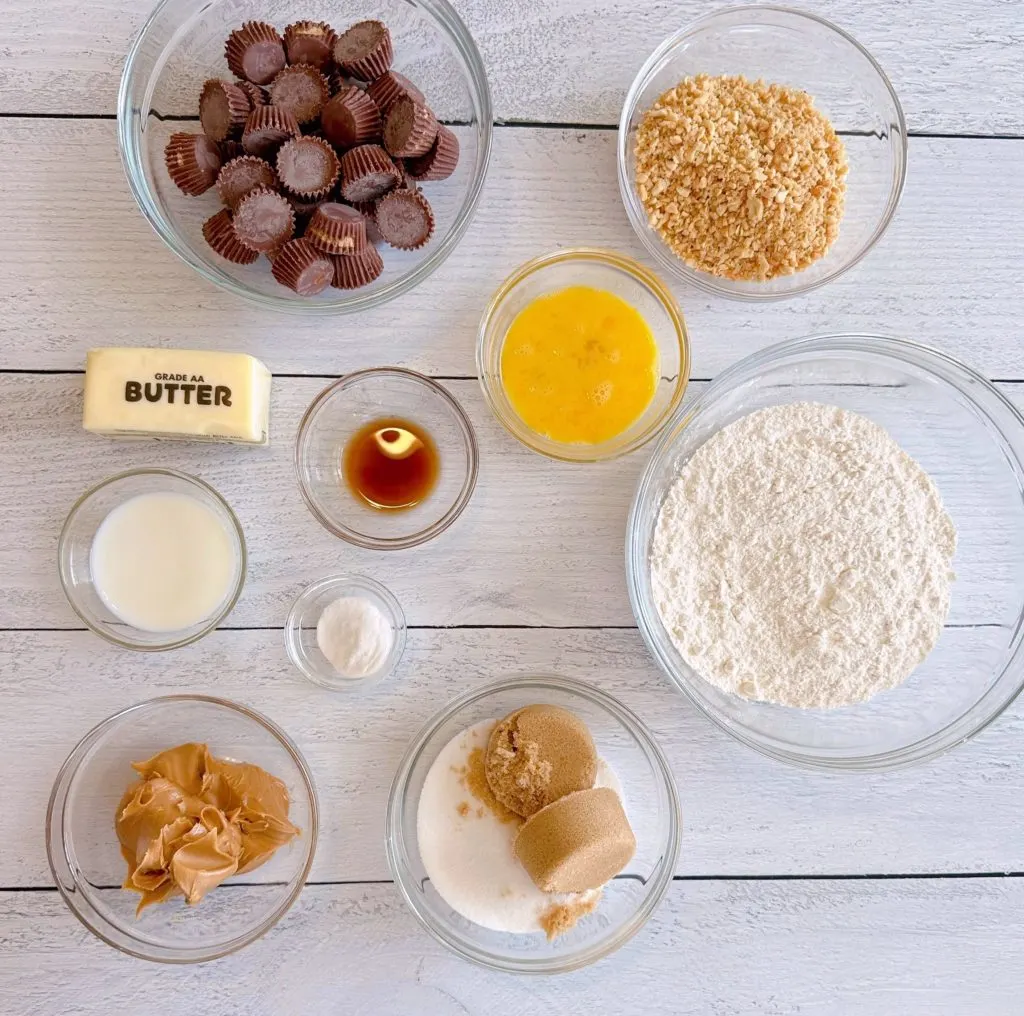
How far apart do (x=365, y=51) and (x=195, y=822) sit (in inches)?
52.2

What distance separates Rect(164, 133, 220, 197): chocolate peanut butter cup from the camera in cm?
136

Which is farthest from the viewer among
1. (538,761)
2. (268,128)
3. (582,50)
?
(582,50)

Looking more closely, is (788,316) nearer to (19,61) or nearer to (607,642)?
(607,642)

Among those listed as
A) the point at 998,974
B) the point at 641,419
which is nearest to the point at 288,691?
the point at 641,419

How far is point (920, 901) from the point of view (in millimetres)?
1584

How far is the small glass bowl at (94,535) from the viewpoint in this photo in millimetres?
1449

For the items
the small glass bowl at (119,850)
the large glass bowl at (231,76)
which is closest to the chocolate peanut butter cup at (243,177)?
the large glass bowl at (231,76)

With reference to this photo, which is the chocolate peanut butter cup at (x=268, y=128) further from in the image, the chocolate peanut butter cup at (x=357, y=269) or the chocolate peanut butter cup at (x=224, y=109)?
the chocolate peanut butter cup at (x=357, y=269)

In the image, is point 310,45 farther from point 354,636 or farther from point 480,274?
point 354,636

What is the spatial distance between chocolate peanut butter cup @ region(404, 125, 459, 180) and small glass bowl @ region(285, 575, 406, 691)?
0.72 m

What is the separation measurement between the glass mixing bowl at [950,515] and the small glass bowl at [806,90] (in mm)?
200

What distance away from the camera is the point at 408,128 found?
4.36 ft

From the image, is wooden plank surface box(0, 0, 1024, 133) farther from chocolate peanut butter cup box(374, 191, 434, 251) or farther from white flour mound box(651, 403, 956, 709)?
white flour mound box(651, 403, 956, 709)

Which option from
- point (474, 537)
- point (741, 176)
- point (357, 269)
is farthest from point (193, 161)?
point (741, 176)
